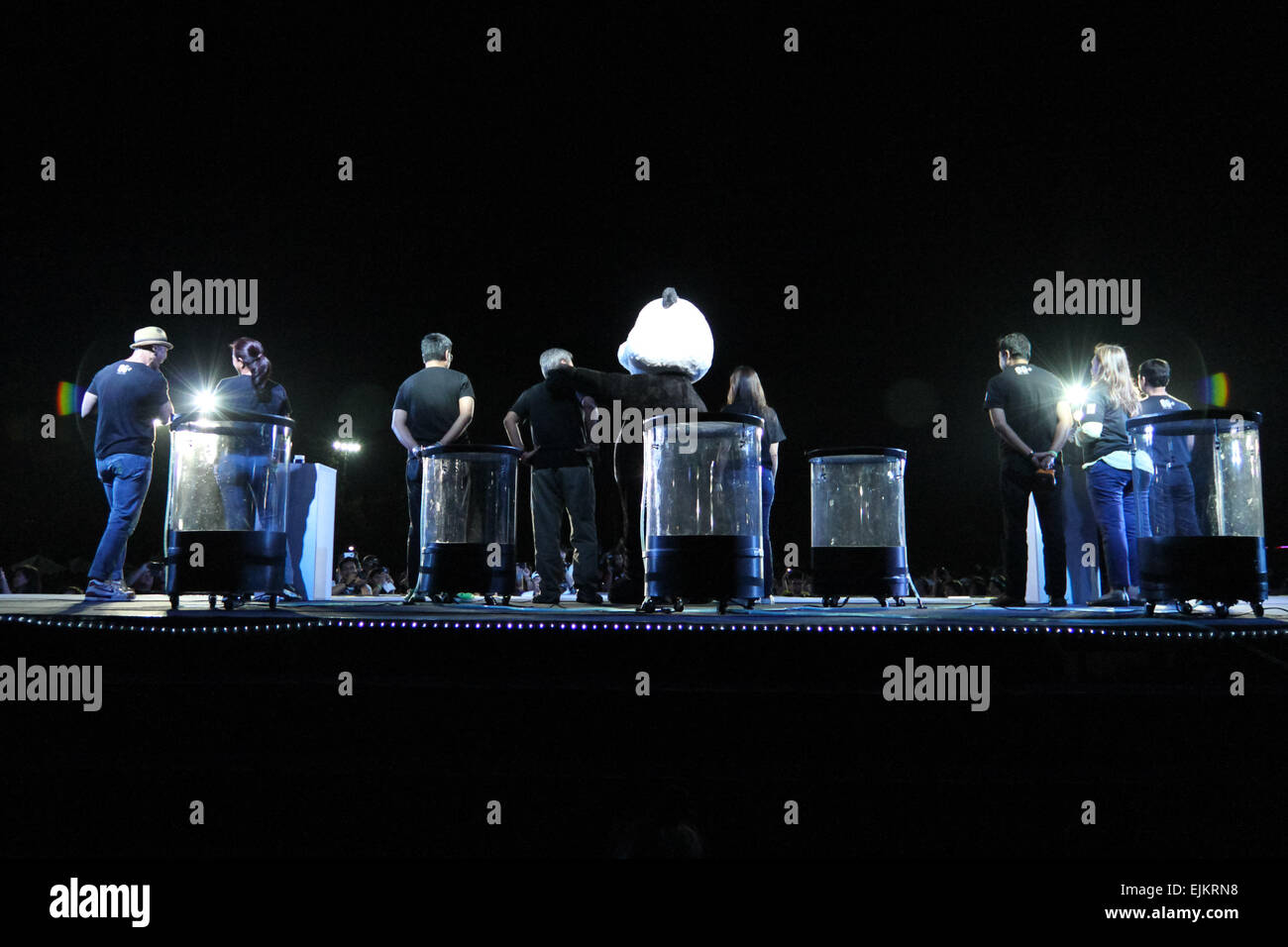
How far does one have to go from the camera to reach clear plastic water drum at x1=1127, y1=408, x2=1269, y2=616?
4.13 m

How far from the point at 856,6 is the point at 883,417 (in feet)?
30.5

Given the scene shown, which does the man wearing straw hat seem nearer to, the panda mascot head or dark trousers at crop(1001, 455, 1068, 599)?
the panda mascot head

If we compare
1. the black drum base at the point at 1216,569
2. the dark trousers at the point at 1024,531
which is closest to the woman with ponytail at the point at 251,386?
the dark trousers at the point at 1024,531

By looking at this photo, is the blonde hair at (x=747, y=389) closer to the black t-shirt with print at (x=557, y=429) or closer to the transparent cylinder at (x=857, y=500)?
the transparent cylinder at (x=857, y=500)

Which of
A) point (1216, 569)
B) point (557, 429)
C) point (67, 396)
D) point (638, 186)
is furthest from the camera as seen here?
point (67, 396)

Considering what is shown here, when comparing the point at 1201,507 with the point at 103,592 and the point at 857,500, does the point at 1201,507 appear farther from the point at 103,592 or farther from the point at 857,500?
the point at 103,592

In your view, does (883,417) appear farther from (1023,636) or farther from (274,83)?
(1023,636)

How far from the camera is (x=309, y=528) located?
6.82 meters

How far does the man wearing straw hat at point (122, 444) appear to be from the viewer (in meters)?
5.95

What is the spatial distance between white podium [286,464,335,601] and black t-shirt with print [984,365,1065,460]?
16.0ft

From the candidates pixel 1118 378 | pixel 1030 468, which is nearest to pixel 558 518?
pixel 1030 468

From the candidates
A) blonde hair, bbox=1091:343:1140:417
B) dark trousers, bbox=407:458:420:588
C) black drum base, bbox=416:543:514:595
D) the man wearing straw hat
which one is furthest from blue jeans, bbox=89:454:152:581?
blonde hair, bbox=1091:343:1140:417

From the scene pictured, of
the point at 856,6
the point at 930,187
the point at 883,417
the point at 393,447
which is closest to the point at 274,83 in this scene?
the point at 856,6

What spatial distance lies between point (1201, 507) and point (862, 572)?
1.89 metres
